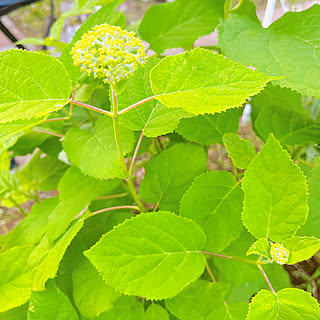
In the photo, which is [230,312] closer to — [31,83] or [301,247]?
[301,247]

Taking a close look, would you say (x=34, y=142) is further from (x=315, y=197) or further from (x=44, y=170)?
(x=315, y=197)

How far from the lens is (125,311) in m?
0.38

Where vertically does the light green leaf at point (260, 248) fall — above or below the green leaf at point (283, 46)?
below

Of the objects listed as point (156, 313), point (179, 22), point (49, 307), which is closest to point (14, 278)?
point (49, 307)

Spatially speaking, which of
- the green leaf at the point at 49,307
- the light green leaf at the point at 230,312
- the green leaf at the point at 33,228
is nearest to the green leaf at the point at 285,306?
the light green leaf at the point at 230,312

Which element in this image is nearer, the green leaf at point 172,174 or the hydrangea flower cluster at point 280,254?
the hydrangea flower cluster at point 280,254

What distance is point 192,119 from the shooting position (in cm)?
42

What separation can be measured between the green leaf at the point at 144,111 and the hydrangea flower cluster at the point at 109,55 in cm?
9

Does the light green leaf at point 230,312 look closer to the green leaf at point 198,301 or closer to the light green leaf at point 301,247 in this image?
the green leaf at point 198,301

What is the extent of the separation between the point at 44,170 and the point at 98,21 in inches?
12.5

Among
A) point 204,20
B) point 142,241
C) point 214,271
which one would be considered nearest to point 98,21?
point 204,20

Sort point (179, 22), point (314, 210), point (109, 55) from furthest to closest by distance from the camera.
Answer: point (179, 22)
point (314, 210)
point (109, 55)

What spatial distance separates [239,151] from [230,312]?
208 mm

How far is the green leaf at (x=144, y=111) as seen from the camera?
1.05 ft
